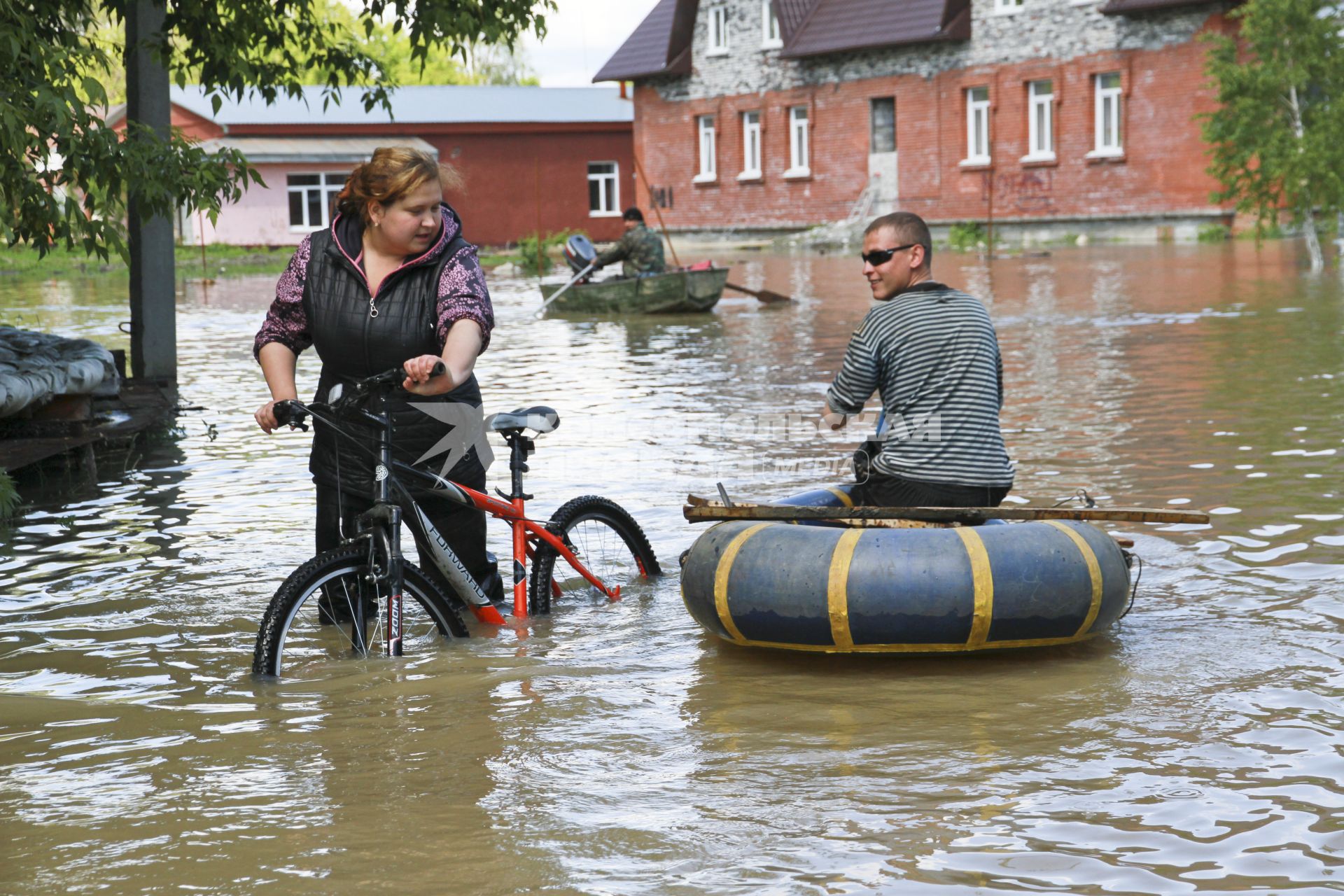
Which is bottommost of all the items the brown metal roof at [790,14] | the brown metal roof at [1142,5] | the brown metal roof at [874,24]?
the brown metal roof at [1142,5]

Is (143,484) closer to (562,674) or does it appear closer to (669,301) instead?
(562,674)

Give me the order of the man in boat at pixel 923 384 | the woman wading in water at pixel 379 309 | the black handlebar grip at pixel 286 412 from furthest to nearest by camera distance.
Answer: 1. the man in boat at pixel 923 384
2. the woman wading in water at pixel 379 309
3. the black handlebar grip at pixel 286 412

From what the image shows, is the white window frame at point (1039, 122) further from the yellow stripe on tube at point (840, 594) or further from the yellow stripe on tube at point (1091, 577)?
the yellow stripe on tube at point (840, 594)

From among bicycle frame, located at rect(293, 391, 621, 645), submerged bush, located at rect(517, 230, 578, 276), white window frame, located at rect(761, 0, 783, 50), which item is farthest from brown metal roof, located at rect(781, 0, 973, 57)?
bicycle frame, located at rect(293, 391, 621, 645)

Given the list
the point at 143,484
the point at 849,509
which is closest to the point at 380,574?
the point at 849,509

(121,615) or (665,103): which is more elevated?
(665,103)

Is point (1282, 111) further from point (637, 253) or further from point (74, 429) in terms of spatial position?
point (74, 429)

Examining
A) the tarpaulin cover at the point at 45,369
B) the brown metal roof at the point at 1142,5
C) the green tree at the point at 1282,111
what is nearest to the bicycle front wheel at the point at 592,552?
the tarpaulin cover at the point at 45,369

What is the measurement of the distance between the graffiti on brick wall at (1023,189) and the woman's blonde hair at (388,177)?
3509cm

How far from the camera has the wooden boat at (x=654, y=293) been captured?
75.2 feet

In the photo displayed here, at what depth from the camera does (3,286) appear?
32.5 m

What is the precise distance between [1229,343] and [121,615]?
11862mm

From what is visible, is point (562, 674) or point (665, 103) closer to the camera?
point (562, 674)

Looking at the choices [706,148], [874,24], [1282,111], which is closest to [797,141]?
[706,148]
